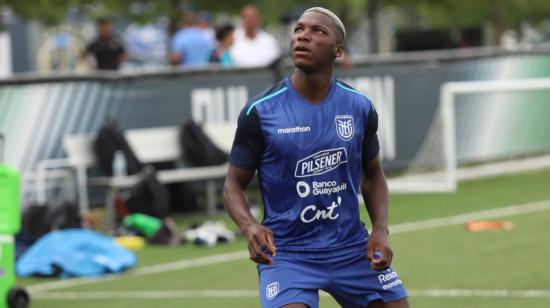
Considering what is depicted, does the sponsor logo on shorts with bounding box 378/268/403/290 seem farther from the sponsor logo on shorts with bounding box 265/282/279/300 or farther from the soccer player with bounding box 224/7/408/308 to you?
the sponsor logo on shorts with bounding box 265/282/279/300

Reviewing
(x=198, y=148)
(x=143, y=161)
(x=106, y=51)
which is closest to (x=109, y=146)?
(x=143, y=161)

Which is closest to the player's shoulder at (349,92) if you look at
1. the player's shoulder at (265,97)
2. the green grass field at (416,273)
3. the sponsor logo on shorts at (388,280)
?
the player's shoulder at (265,97)

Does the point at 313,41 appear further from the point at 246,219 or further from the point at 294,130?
the point at 246,219

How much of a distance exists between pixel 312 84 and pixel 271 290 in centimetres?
97

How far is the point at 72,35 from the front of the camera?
3850 cm

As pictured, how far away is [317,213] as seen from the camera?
6660mm

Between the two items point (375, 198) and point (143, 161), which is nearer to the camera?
point (375, 198)

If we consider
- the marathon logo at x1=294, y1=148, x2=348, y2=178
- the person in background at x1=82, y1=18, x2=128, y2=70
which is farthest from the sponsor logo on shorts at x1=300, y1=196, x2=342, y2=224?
the person in background at x1=82, y1=18, x2=128, y2=70

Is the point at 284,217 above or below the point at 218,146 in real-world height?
above

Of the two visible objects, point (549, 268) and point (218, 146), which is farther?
point (218, 146)

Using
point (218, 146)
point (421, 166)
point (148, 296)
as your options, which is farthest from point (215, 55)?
point (148, 296)

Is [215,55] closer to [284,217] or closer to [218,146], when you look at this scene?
[218,146]

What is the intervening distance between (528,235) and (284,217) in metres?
7.96

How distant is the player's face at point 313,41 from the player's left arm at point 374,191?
1.48 feet
